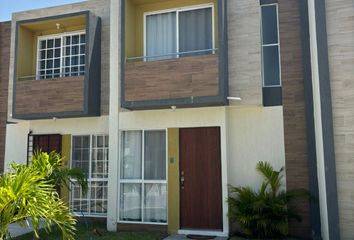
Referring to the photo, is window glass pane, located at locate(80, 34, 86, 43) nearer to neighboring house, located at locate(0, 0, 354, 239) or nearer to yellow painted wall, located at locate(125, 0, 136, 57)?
neighboring house, located at locate(0, 0, 354, 239)

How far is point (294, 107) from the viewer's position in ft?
32.5

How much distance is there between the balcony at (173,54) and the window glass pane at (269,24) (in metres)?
1.23

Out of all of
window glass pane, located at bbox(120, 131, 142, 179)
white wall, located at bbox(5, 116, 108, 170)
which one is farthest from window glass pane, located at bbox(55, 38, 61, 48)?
window glass pane, located at bbox(120, 131, 142, 179)

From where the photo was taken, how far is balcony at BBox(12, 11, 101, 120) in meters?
11.3

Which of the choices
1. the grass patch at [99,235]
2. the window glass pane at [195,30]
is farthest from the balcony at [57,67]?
the grass patch at [99,235]

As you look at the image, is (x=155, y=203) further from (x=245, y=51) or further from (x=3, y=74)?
(x=3, y=74)

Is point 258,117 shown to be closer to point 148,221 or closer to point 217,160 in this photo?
point 217,160

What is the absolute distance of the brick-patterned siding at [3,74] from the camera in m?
13.0

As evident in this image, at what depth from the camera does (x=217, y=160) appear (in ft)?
33.1

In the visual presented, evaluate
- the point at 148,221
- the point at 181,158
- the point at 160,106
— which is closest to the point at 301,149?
the point at 181,158

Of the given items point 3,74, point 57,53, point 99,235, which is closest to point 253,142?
point 99,235

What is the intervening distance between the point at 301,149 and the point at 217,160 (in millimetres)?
2240

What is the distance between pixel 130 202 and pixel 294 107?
211 inches

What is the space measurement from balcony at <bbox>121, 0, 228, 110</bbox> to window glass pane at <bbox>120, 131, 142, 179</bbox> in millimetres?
1078
